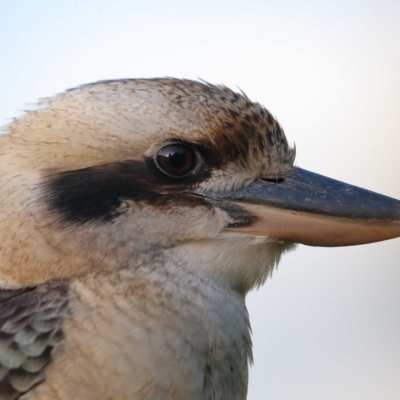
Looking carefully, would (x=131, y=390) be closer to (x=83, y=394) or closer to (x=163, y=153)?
(x=83, y=394)

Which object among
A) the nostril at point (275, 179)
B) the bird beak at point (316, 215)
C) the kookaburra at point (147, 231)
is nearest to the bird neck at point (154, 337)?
the kookaburra at point (147, 231)

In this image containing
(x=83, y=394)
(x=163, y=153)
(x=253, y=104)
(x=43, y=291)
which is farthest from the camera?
(x=253, y=104)

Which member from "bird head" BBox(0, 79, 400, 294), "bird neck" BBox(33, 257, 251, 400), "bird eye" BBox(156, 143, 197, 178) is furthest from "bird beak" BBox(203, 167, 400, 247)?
"bird neck" BBox(33, 257, 251, 400)

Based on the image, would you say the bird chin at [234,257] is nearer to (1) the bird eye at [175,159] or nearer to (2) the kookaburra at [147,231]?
(2) the kookaburra at [147,231]

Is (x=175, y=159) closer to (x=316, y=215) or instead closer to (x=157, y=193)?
(x=157, y=193)

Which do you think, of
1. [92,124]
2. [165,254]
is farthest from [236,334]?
[92,124]

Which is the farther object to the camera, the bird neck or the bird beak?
the bird beak

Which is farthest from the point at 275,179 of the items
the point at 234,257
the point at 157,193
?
the point at 157,193

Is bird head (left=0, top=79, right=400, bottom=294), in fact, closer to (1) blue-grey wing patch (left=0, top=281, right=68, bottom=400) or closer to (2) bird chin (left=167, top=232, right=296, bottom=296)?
(2) bird chin (left=167, top=232, right=296, bottom=296)

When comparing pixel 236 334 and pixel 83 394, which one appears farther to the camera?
pixel 236 334
